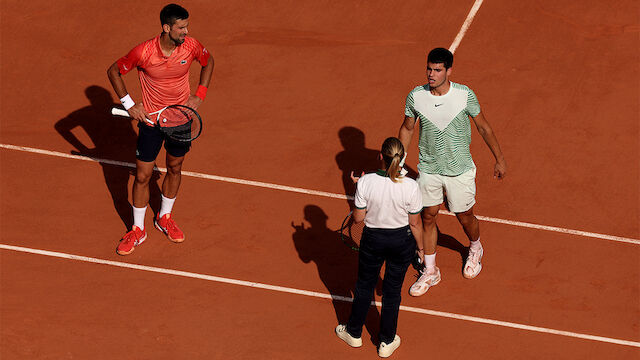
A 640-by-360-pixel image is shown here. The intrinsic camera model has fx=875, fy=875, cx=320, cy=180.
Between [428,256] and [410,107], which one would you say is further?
[428,256]

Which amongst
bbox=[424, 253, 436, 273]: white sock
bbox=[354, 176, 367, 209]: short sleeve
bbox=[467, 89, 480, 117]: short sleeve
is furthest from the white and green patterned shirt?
bbox=[354, 176, 367, 209]: short sleeve

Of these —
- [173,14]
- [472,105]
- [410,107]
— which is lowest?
[410,107]

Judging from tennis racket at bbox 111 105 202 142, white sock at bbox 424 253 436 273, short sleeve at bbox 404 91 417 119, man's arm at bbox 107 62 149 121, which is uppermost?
short sleeve at bbox 404 91 417 119

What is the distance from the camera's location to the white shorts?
958 cm

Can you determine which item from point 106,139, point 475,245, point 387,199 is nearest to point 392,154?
point 387,199

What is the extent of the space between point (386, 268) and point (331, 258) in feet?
6.57

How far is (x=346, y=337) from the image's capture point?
9570mm

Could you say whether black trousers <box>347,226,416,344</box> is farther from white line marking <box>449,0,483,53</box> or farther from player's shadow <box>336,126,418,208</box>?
white line marking <box>449,0,483,53</box>

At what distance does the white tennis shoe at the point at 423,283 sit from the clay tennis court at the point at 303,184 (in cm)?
15

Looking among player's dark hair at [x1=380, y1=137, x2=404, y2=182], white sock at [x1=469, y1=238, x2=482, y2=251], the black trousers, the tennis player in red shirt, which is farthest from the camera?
white sock at [x1=469, y1=238, x2=482, y2=251]

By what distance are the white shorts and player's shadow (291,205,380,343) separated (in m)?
1.43

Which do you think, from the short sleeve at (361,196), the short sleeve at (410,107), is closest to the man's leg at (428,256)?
the short sleeve at (410,107)

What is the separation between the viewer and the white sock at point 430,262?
399 inches

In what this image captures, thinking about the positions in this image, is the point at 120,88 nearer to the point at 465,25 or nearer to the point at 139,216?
the point at 139,216
